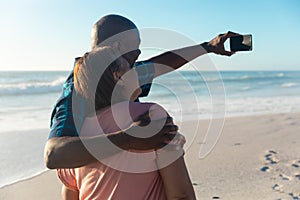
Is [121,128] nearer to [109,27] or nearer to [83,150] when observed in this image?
[83,150]

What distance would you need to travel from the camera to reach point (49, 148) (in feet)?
4.12

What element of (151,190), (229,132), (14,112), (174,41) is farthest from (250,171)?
(14,112)

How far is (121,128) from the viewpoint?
4.06 feet

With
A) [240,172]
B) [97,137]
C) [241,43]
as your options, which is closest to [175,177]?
[97,137]


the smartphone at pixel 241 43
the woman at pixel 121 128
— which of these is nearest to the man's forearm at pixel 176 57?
the smartphone at pixel 241 43

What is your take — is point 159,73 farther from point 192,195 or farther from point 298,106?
point 298,106

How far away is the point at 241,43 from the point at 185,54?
29 cm

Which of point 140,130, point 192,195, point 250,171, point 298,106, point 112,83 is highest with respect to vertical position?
point 112,83

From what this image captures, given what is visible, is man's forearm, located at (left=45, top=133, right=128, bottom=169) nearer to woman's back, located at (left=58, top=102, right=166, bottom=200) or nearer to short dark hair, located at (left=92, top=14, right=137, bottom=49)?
woman's back, located at (left=58, top=102, right=166, bottom=200)

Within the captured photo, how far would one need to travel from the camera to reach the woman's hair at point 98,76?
1246 mm

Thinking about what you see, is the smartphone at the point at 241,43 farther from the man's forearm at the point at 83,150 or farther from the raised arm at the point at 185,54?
the man's forearm at the point at 83,150

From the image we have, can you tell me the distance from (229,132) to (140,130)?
19.6ft

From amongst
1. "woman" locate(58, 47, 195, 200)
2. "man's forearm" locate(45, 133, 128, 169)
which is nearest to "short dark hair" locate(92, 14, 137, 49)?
"woman" locate(58, 47, 195, 200)

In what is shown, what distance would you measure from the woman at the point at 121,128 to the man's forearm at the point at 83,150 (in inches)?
1.6
